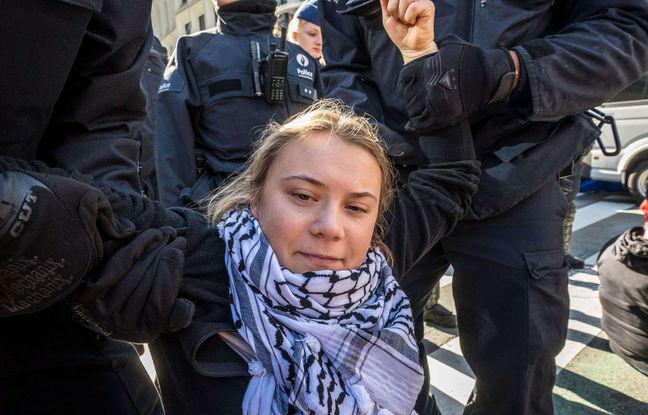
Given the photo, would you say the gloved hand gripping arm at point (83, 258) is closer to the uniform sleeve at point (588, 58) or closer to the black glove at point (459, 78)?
the black glove at point (459, 78)

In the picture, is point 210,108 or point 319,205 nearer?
point 319,205

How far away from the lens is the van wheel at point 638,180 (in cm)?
660

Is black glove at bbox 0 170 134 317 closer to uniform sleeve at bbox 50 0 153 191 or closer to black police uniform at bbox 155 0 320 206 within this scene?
uniform sleeve at bbox 50 0 153 191

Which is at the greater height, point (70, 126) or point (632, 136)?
point (70, 126)

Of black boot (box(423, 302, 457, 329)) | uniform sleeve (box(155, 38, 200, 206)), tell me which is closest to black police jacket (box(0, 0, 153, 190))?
uniform sleeve (box(155, 38, 200, 206))

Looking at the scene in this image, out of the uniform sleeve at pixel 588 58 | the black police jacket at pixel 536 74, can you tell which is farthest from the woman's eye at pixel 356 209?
the uniform sleeve at pixel 588 58

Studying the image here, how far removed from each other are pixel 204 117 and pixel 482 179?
1585mm

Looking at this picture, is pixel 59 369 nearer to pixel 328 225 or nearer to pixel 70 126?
pixel 70 126

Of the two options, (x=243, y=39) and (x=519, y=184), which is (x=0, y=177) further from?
(x=243, y=39)

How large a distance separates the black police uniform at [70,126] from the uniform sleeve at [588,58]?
1.08m

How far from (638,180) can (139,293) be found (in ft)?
25.1

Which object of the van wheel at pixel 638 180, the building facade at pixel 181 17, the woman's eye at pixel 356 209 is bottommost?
the van wheel at pixel 638 180

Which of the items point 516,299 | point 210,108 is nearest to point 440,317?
point 516,299

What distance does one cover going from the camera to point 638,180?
6.66m
